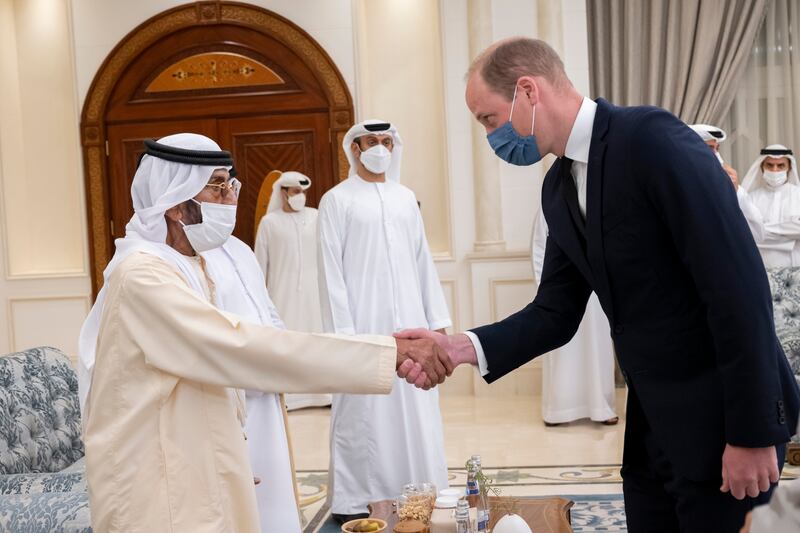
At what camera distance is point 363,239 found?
4422 millimetres

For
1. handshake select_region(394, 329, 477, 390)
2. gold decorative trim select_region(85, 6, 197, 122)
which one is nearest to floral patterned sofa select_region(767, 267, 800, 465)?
handshake select_region(394, 329, 477, 390)

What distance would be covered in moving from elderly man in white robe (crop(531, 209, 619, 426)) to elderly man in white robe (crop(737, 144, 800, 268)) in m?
1.20

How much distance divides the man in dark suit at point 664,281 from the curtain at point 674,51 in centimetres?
587

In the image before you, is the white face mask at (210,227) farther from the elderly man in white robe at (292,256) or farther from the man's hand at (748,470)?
the elderly man in white robe at (292,256)

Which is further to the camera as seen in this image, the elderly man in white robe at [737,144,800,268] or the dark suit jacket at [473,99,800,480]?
the elderly man in white robe at [737,144,800,268]

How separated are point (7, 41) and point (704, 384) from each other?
750cm

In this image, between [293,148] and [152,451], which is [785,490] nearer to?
[152,451]

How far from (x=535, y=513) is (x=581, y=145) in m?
1.45

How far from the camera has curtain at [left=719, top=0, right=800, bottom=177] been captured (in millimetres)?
7809

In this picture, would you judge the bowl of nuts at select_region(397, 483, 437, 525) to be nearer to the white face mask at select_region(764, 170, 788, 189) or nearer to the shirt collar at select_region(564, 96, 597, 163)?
the shirt collar at select_region(564, 96, 597, 163)

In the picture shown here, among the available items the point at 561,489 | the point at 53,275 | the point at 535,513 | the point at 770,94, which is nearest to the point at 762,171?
the point at 770,94

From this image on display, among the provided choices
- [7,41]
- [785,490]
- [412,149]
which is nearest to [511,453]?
[412,149]

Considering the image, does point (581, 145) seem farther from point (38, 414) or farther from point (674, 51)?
point (674, 51)

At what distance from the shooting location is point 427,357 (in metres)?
2.59
